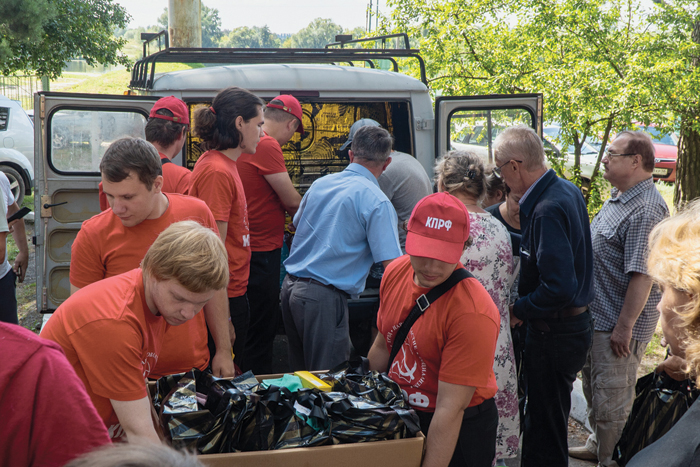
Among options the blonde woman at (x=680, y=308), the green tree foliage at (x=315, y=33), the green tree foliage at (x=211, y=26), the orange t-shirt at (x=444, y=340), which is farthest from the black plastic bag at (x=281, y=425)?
the green tree foliage at (x=211, y=26)

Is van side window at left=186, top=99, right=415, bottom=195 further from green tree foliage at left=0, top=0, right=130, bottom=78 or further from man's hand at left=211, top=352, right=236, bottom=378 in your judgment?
green tree foliage at left=0, top=0, right=130, bottom=78

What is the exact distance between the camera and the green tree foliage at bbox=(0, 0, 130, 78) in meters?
10.8

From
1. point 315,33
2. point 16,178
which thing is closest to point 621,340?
point 16,178

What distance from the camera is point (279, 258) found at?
156 inches

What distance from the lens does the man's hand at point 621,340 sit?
3139 millimetres

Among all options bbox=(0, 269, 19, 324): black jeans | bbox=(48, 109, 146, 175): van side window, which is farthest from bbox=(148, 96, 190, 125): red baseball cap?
bbox=(0, 269, 19, 324): black jeans

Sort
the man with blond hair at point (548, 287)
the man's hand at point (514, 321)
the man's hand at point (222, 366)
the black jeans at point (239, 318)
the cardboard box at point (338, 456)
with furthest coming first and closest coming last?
the black jeans at point (239, 318) → the man's hand at point (514, 321) → the man with blond hair at point (548, 287) → the man's hand at point (222, 366) → the cardboard box at point (338, 456)

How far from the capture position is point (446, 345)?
1.93m

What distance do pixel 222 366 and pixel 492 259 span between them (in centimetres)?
137

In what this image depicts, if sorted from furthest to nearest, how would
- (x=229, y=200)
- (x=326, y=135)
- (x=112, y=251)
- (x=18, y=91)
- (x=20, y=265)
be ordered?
1. (x=18, y=91)
2. (x=326, y=135)
3. (x=20, y=265)
4. (x=229, y=200)
5. (x=112, y=251)

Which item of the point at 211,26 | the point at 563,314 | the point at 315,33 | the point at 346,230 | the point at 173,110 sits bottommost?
the point at 563,314

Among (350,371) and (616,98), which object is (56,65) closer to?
(616,98)

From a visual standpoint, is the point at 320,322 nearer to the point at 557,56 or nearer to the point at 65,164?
the point at 65,164

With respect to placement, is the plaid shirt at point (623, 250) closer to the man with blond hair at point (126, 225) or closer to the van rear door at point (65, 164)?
the man with blond hair at point (126, 225)
